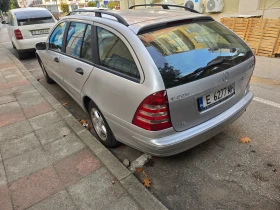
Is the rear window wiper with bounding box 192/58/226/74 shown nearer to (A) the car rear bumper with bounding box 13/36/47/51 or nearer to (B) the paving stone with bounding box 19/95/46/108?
(B) the paving stone with bounding box 19/95/46/108

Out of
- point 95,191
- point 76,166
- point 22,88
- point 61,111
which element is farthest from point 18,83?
point 95,191

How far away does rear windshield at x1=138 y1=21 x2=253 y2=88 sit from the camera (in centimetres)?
205

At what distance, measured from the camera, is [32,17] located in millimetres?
7859

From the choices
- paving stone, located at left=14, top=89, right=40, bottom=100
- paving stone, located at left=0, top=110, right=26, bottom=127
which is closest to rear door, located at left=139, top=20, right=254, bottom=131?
paving stone, located at left=0, top=110, right=26, bottom=127

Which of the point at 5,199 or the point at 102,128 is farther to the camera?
the point at 102,128

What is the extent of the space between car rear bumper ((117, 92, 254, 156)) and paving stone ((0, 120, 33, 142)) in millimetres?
1923

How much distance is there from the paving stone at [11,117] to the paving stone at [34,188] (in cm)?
163

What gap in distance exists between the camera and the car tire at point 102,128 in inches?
112

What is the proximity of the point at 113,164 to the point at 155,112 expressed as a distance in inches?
38.9

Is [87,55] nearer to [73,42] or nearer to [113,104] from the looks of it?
[73,42]

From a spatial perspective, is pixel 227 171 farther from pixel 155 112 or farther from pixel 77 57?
pixel 77 57

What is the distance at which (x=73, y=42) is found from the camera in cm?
330

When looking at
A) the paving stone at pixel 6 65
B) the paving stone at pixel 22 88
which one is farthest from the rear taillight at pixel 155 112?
the paving stone at pixel 6 65

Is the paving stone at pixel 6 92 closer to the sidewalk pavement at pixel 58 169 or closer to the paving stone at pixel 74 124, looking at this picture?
the sidewalk pavement at pixel 58 169
